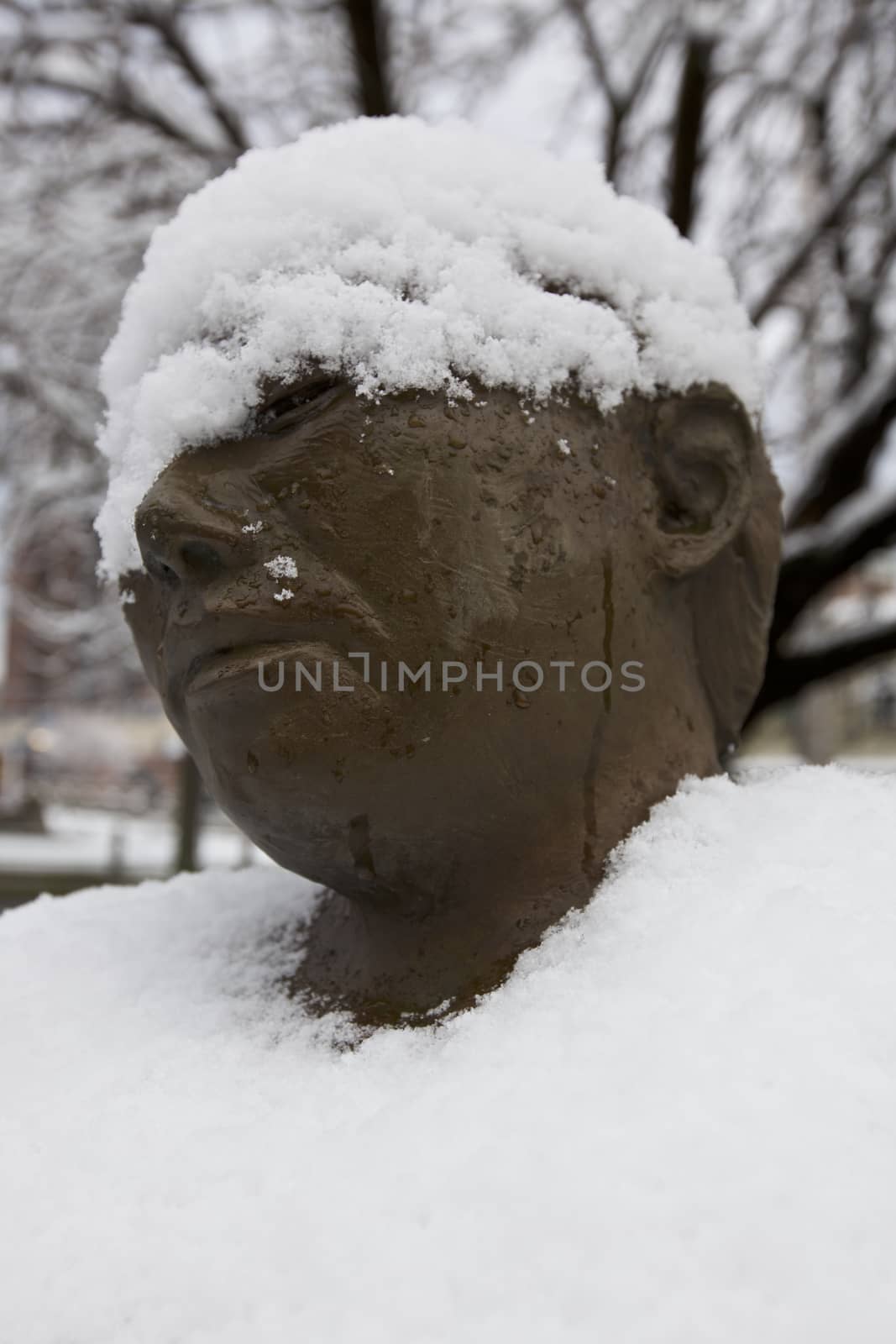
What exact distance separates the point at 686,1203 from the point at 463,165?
1.50 metres

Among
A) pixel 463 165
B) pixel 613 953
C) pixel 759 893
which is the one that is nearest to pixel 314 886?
pixel 613 953

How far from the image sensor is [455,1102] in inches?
47.5

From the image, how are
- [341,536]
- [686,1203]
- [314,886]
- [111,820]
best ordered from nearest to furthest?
[686,1203]
[341,536]
[314,886]
[111,820]

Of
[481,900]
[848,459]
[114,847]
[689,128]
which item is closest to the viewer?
[481,900]

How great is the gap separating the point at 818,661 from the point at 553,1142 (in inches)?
217

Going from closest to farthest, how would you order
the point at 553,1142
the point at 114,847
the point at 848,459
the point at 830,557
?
the point at 553,1142 < the point at 830,557 < the point at 848,459 < the point at 114,847

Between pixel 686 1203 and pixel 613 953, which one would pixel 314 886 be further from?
pixel 686 1203

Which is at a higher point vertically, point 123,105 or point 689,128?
point 123,105

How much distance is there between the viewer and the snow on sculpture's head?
1.49 m

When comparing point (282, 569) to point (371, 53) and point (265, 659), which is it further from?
point (371, 53)

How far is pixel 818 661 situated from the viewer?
618 cm

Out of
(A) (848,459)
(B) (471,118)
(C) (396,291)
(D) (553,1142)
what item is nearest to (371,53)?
(B) (471,118)

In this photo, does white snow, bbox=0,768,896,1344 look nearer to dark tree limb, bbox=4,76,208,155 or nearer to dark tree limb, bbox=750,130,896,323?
dark tree limb, bbox=750,130,896,323

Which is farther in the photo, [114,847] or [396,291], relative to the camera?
[114,847]
